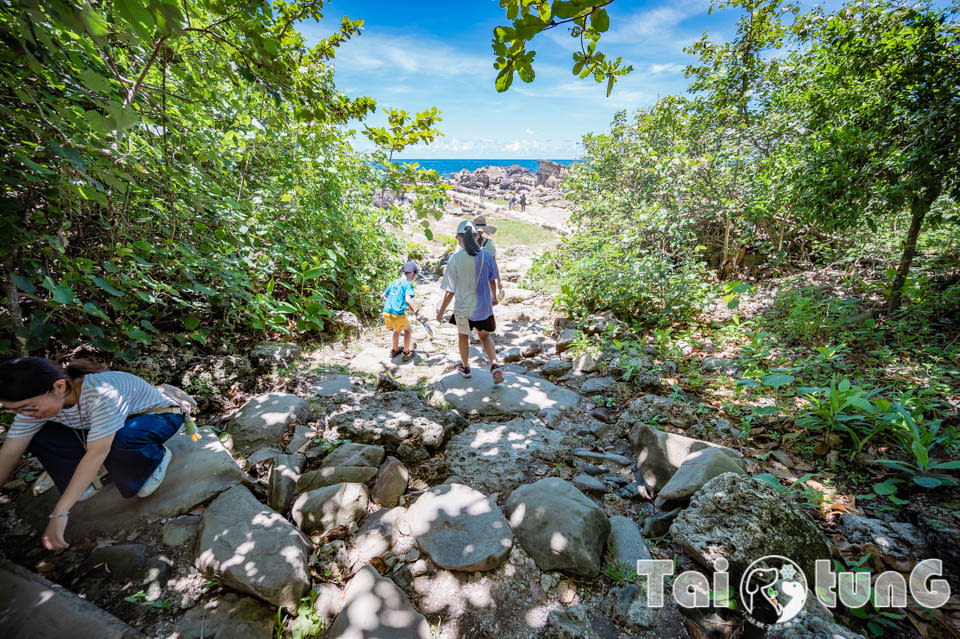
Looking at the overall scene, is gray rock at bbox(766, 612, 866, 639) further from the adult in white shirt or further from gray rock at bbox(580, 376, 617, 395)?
the adult in white shirt

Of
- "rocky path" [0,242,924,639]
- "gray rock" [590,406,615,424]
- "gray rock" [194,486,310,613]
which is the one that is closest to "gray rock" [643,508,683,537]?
"rocky path" [0,242,924,639]

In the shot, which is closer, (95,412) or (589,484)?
(95,412)

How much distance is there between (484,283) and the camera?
13.3 feet

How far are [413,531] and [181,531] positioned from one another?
5.03 ft

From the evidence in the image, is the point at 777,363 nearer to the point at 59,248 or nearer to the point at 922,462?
the point at 922,462

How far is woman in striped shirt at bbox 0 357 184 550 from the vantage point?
73.2 inches

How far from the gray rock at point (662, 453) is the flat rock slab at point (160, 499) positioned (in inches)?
126

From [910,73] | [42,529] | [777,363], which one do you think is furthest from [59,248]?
[910,73]

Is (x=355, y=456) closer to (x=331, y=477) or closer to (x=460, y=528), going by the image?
(x=331, y=477)

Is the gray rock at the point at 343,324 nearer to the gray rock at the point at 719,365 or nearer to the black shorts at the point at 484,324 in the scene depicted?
the black shorts at the point at 484,324

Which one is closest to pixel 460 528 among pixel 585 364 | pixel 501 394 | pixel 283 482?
pixel 283 482

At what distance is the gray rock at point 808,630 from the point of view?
1352 millimetres

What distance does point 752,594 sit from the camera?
5.45ft

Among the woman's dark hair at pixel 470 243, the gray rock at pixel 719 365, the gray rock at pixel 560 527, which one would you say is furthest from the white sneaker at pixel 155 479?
the gray rock at pixel 719 365
